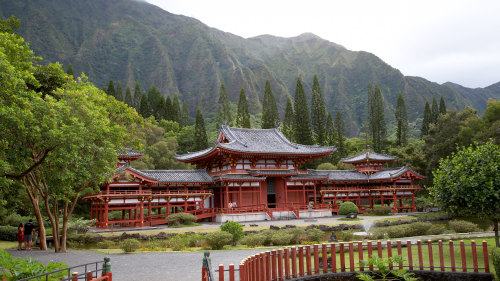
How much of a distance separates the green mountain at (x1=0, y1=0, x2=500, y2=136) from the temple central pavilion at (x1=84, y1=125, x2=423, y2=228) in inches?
3036

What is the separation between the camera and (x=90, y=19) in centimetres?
14450

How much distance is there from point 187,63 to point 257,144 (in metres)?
109

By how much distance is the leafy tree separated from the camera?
12.4 meters

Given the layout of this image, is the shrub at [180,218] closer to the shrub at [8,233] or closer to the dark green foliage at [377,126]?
the shrub at [8,233]

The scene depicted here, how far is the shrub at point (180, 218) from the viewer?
89.1ft

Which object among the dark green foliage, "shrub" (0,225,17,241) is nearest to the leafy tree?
"shrub" (0,225,17,241)

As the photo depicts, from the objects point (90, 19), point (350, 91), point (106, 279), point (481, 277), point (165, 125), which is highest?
point (90, 19)

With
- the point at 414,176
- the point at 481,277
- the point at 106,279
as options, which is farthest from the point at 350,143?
the point at 106,279

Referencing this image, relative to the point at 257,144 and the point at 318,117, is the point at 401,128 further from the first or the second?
the point at 257,144

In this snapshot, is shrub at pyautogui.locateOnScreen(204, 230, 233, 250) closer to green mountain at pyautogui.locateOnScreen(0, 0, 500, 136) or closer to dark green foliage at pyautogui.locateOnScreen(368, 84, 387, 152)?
dark green foliage at pyautogui.locateOnScreen(368, 84, 387, 152)

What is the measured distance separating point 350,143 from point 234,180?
146 feet

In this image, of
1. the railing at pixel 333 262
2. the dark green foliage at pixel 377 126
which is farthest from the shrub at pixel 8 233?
the dark green foliage at pixel 377 126

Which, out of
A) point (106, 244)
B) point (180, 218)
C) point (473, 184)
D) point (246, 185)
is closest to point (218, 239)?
point (106, 244)

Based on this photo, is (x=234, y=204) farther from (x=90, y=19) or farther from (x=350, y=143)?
(x=90, y=19)
